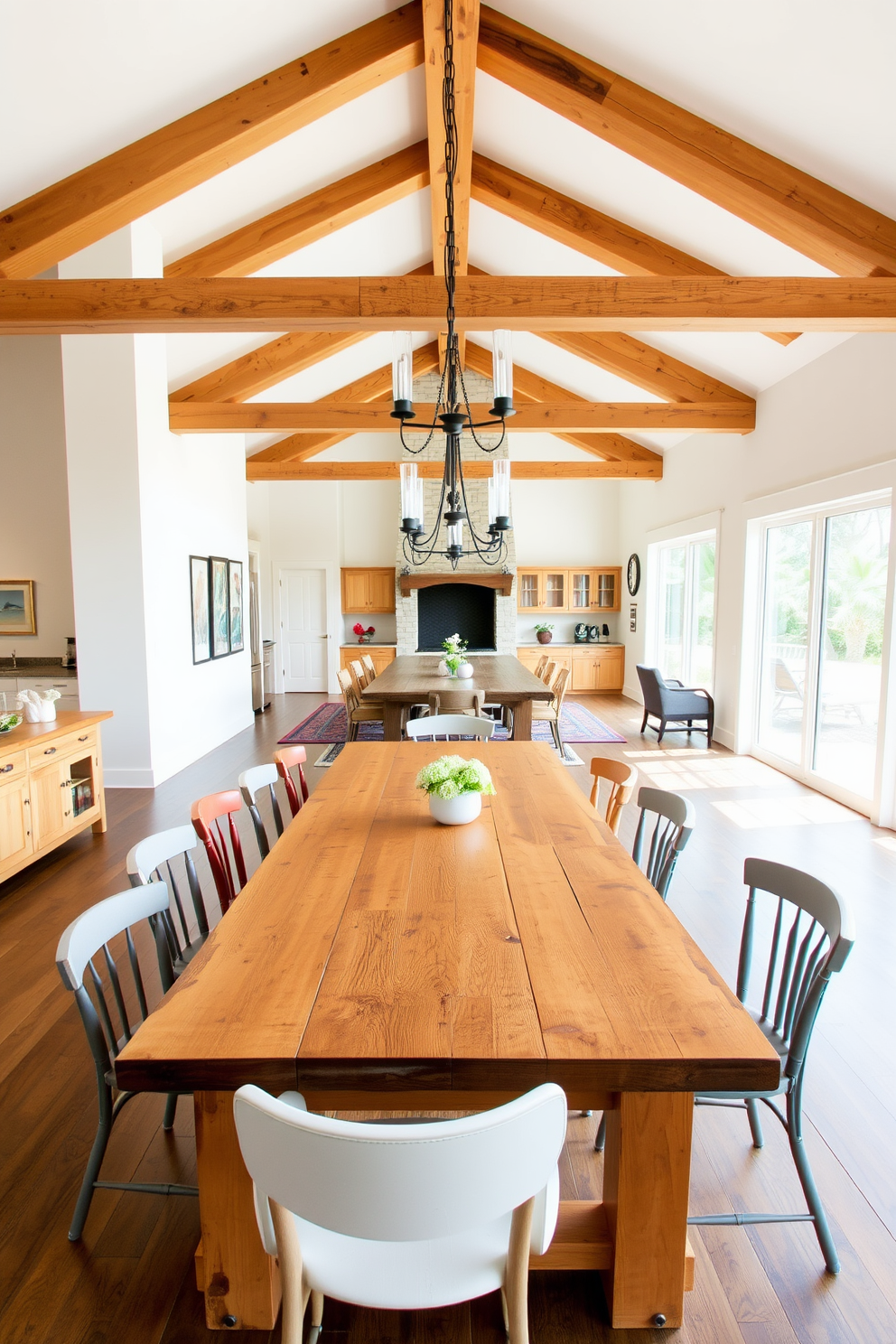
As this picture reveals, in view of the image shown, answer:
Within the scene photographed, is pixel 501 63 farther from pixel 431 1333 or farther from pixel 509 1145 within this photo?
pixel 431 1333

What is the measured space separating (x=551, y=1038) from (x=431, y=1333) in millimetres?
780

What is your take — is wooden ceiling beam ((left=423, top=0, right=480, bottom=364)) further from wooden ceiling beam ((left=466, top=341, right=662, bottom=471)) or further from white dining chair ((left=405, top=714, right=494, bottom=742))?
wooden ceiling beam ((left=466, top=341, right=662, bottom=471))

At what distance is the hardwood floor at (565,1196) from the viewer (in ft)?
4.85

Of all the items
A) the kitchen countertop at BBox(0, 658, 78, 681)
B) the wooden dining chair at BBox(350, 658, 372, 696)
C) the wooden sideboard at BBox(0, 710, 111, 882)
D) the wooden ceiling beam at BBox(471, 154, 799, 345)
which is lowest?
the wooden sideboard at BBox(0, 710, 111, 882)

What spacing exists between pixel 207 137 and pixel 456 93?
1.35 meters

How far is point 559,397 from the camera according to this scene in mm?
9453

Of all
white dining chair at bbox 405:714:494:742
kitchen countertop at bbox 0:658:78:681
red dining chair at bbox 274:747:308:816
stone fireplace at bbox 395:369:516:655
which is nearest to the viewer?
red dining chair at bbox 274:747:308:816

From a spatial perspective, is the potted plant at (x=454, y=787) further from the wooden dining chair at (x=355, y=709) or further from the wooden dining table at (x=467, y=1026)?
the wooden dining chair at (x=355, y=709)

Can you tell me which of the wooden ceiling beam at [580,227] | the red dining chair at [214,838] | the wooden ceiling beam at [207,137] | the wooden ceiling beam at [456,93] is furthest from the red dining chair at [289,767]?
the wooden ceiling beam at [580,227]

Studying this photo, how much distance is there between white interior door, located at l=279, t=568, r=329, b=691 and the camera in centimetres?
1109

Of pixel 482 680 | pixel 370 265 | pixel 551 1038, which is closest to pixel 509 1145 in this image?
pixel 551 1038

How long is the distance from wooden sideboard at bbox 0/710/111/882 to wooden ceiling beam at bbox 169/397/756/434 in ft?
9.78

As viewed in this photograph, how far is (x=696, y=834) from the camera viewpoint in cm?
447

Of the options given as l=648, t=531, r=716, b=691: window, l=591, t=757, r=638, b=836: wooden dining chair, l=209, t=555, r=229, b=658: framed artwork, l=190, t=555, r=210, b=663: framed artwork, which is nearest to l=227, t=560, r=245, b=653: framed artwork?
l=209, t=555, r=229, b=658: framed artwork
